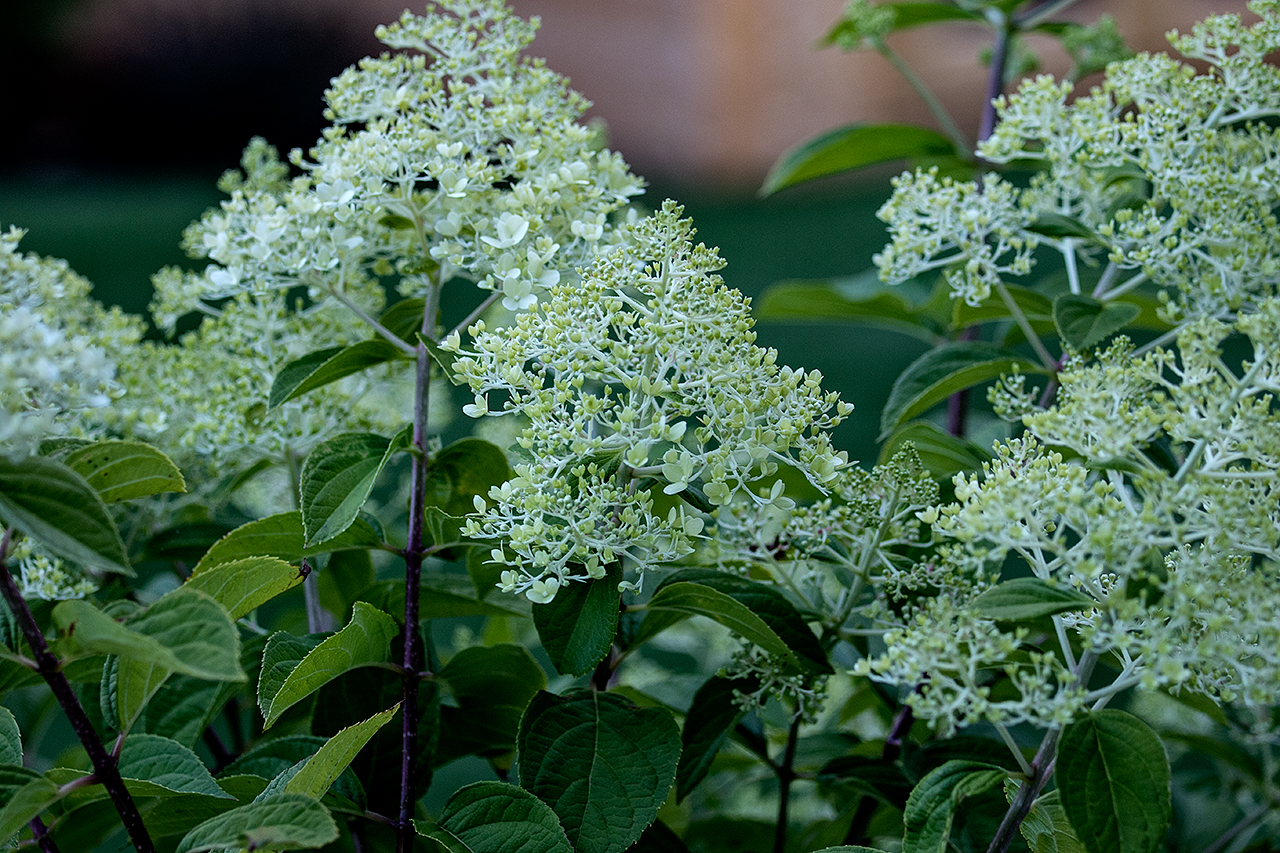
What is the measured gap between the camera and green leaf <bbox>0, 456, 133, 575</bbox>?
57 cm

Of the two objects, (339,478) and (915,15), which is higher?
(915,15)

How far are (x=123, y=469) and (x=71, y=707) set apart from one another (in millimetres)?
155

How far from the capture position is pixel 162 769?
0.75m

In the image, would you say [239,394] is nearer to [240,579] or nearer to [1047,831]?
[240,579]

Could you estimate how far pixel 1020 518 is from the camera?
2.08 ft

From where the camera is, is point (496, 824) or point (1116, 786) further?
point (496, 824)

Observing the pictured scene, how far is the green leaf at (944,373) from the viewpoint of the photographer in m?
0.92

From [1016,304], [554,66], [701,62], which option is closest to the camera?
[1016,304]

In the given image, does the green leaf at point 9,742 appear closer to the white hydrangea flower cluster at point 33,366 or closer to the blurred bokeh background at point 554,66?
the white hydrangea flower cluster at point 33,366

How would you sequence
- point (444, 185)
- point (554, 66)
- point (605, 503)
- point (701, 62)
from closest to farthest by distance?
point (605, 503), point (444, 185), point (554, 66), point (701, 62)

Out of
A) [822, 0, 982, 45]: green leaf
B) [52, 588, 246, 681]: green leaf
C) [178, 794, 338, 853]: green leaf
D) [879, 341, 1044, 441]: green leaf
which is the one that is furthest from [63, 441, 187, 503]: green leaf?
[822, 0, 982, 45]: green leaf

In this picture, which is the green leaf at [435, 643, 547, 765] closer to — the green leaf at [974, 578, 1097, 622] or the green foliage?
the green foliage

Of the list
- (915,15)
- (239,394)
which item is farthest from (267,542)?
(915,15)

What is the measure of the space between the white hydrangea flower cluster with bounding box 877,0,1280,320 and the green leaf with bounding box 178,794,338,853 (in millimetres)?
599
